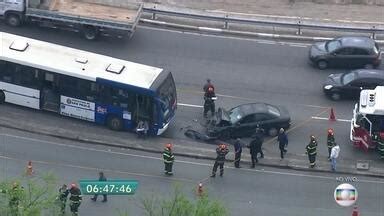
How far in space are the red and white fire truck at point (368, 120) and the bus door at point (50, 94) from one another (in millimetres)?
11403

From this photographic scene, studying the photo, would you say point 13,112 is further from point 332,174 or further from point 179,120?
point 332,174

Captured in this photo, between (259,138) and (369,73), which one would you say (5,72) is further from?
(369,73)

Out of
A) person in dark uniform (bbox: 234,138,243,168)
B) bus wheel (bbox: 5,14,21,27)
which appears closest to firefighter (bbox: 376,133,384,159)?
person in dark uniform (bbox: 234,138,243,168)

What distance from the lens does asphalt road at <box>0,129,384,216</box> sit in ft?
128

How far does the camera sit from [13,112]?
145ft

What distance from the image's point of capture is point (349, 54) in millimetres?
47031

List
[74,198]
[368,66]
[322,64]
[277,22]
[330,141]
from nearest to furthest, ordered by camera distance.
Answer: [74,198], [330,141], [368,66], [322,64], [277,22]

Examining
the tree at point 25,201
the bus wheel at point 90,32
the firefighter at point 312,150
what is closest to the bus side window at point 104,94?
the bus wheel at point 90,32

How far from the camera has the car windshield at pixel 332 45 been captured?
155 ft

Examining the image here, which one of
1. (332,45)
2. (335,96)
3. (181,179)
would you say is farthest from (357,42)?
(181,179)

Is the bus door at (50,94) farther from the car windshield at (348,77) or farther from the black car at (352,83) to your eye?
the car windshield at (348,77)

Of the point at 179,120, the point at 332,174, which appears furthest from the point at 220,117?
the point at 332,174

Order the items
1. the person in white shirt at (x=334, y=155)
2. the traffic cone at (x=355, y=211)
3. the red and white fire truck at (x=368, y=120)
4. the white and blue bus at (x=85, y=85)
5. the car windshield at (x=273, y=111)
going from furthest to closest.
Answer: the car windshield at (x=273, y=111) < the white and blue bus at (x=85, y=85) < the red and white fire truck at (x=368, y=120) < the person in white shirt at (x=334, y=155) < the traffic cone at (x=355, y=211)

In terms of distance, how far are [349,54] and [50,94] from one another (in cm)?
1254
